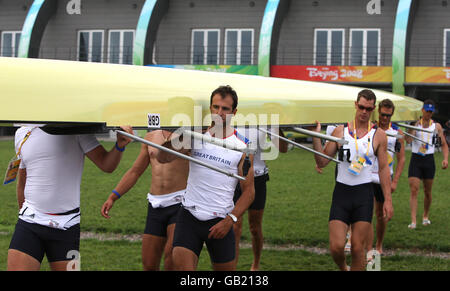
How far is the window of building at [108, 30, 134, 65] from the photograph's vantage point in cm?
3022

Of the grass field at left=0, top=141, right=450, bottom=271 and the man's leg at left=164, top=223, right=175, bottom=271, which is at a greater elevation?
the man's leg at left=164, top=223, right=175, bottom=271

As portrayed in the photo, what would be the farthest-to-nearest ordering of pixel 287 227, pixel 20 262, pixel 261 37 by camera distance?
1. pixel 261 37
2. pixel 287 227
3. pixel 20 262

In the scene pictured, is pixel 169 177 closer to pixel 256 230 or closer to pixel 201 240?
pixel 201 240

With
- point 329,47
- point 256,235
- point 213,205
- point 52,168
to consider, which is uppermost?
point 329,47

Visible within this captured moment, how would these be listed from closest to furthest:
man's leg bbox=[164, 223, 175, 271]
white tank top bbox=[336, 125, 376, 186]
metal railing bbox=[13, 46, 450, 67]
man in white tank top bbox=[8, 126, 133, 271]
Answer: man in white tank top bbox=[8, 126, 133, 271] → man's leg bbox=[164, 223, 175, 271] → white tank top bbox=[336, 125, 376, 186] → metal railing bbox=[13, 46, 450, 67]

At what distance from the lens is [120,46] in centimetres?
3045

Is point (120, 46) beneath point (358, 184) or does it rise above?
above

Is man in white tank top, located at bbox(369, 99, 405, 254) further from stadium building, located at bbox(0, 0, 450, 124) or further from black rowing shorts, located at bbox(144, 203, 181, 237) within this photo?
stadium building, located at bbox(0, 0, 450, 124)

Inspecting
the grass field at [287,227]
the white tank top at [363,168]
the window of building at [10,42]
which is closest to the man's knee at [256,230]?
the grass field at [287,227]

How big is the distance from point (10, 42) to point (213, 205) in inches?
1216

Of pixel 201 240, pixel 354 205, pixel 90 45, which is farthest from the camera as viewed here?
pixel 90 45

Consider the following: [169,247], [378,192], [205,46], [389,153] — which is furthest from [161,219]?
[205,46]

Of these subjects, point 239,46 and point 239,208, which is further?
point 239,46

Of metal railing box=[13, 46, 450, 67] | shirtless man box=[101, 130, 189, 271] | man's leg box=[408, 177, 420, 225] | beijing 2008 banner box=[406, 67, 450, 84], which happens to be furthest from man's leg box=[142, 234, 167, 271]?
metal railing box=[13, 46, 450, 67]
